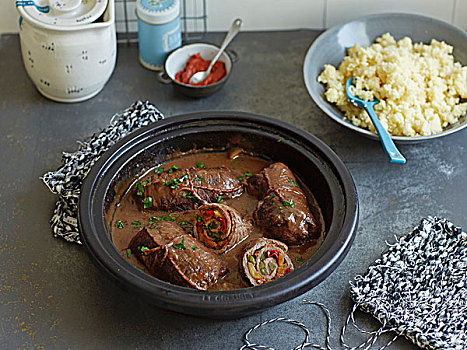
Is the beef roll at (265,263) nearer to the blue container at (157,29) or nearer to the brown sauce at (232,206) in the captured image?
the brown sauce at (232,206)

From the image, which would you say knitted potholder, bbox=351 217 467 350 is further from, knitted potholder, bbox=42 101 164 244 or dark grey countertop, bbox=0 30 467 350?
knitted potholder, bbox=42 101 164 244

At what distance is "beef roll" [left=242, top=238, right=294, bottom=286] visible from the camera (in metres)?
1.57

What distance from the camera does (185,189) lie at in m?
1.79

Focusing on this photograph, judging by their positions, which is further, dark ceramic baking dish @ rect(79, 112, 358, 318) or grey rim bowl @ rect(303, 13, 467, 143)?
grey rim bowl @ rect(303, 13, 467, 143)

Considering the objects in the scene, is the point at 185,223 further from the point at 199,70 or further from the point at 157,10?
the point at 157,10

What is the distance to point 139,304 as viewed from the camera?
1.69m

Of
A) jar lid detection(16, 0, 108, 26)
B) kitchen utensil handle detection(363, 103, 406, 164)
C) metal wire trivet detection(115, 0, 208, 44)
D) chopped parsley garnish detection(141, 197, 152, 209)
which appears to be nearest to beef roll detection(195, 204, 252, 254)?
chopped parsley garnish detection(141, 197, 152, 209)

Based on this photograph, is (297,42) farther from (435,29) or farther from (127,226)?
(127,226)

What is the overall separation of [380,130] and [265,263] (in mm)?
664

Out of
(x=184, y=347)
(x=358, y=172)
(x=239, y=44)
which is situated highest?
(x=239, y=44)

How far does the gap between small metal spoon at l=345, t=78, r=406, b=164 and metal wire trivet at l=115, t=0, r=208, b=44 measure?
75 cm

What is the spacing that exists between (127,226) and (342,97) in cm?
90

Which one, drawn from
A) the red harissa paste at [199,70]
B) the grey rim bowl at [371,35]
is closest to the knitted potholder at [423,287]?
the grey rim bowl at [371,35]

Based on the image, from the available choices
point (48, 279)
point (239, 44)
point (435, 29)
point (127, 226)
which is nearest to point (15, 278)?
point (48, 279)
